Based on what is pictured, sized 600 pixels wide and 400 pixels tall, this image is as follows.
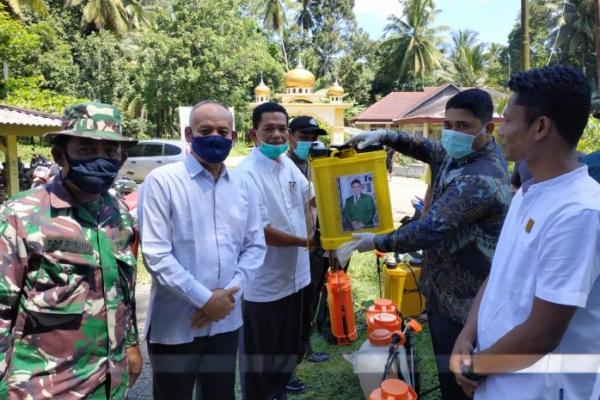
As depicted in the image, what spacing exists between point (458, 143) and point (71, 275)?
1807 millimetres

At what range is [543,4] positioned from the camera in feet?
122

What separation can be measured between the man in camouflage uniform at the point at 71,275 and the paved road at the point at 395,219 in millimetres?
1800

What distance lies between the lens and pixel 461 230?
210 cm

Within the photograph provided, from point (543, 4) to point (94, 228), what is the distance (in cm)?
4416

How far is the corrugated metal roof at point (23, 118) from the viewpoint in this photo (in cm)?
791

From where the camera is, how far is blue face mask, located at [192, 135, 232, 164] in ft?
7.43

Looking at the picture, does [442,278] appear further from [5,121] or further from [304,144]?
[5,121]

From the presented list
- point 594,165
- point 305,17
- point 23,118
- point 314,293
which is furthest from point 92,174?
→ point 305,17

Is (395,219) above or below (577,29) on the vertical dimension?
below

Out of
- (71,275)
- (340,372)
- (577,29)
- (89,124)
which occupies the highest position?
(577,29)

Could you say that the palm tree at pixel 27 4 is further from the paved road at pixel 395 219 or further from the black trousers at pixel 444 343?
the black trousers at pixel 444 343

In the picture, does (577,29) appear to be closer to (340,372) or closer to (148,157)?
(148,157)

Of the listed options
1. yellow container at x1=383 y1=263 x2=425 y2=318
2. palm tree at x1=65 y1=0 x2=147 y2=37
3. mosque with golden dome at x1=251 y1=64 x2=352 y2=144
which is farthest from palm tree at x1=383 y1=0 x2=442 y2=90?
yellow container at x1=383 y1=263 x2=425 y2=318

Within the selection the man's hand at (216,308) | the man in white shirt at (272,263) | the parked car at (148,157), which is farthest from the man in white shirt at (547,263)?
the parked car at (148,157)
